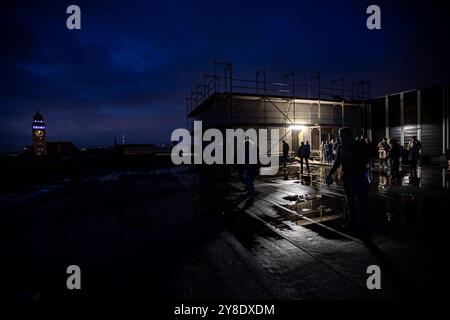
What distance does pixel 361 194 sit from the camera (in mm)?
4555

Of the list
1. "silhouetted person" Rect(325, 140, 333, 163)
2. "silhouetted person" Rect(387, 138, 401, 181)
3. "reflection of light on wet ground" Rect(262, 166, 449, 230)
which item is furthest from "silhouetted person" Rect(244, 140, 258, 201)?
"silhouetted person" Rect(325, 140, 333, 163)

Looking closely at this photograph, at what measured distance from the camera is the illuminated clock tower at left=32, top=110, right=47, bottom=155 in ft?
132

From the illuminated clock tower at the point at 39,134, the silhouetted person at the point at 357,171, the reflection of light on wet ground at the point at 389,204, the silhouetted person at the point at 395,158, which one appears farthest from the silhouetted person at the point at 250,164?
the illuminated clock tower at the point at 39,134

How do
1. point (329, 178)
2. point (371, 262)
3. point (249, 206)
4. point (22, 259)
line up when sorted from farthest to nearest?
point (249, 206)
point (329, 178)
point (22, 259)
point (371, 262)

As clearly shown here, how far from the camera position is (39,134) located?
41.7m

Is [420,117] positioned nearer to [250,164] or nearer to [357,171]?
[250,164]

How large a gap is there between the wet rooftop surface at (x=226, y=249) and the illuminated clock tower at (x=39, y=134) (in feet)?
135

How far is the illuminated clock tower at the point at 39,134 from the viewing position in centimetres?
4019

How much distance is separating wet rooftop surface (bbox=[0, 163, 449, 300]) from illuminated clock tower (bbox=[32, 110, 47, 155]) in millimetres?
41010

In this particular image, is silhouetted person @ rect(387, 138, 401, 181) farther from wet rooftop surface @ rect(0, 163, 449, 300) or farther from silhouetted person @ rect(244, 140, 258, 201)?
silhouetted person @ rect(244, 140, 258, 201)

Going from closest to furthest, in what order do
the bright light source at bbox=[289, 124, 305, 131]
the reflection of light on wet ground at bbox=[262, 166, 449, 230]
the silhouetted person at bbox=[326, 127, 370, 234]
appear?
the silhouetted person at bbox=[326, 127, 370, 234] < the reflection of light on wet ground at bbox=[262, 166, 449, 230] < the bright light source at bbox=[289, 124, 305, 131]
